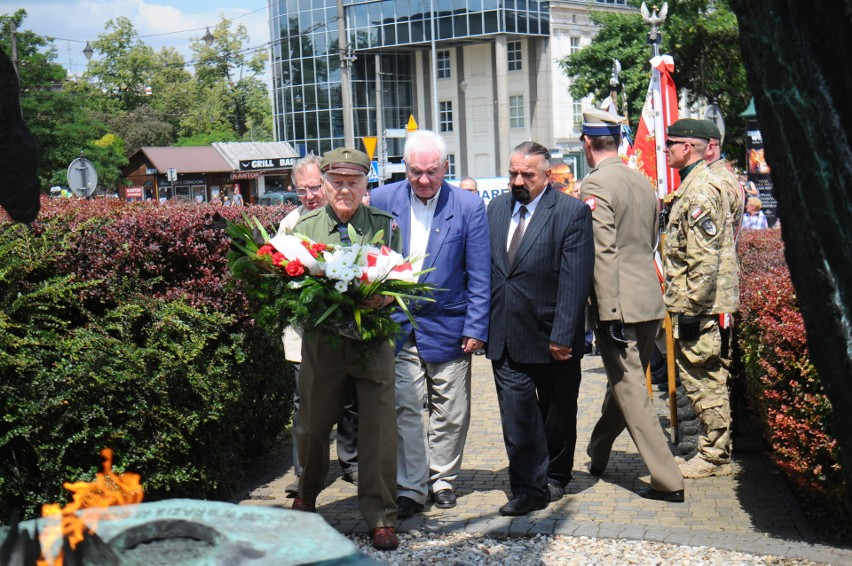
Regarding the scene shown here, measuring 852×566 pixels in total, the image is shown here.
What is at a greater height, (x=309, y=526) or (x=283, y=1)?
(x=283, y=1)

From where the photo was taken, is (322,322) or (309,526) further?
(322,322)

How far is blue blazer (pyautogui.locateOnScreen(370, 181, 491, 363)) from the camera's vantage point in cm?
631

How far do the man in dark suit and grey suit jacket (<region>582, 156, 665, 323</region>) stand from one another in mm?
217

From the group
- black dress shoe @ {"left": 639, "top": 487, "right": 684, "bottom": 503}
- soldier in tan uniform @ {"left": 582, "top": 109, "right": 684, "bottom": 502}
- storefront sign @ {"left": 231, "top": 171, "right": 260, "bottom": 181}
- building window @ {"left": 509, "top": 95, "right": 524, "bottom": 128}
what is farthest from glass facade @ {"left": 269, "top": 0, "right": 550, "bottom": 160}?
black dress shoe @ {"left": 639, "top": 487, "right": 684, "bottom": 503}

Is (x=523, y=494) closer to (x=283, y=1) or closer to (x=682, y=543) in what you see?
(x=682, y=543)

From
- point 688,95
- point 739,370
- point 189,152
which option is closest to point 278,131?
point 189,152

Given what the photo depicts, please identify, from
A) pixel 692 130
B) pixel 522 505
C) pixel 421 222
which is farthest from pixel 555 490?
pixel 692 130

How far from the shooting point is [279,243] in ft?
17.0

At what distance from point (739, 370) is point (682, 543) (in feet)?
11.4

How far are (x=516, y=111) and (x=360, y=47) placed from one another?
39.2ft

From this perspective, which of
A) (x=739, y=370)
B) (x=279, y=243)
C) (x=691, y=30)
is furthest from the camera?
(x=691, y=30)

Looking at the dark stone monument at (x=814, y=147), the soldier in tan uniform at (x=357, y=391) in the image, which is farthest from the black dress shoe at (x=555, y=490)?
the dark stone monument at (x=814, y=147)

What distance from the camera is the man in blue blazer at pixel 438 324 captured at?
6.26 meters

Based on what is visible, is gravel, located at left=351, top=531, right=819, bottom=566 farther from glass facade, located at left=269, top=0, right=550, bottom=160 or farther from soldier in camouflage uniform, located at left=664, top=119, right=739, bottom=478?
glass facade, located at left=269, top=0, right=550, bottom=160
